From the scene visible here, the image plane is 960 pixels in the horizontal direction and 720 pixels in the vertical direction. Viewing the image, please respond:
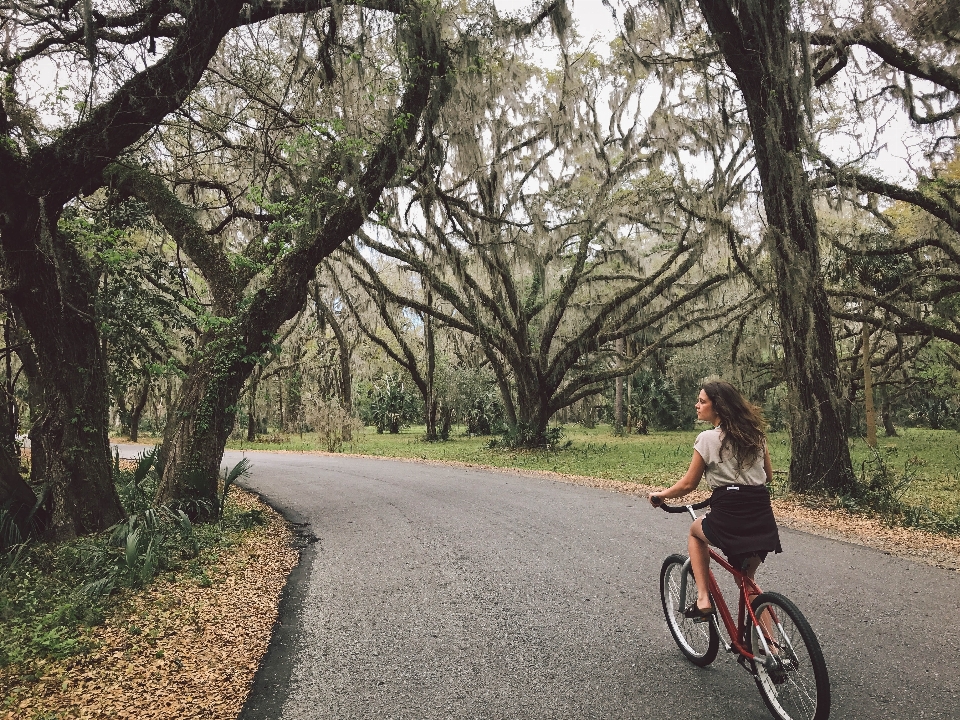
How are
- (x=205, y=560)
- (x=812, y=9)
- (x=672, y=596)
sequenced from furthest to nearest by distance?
1. (x=812, y=9)
2. (x=205, y=560)
3. (x=672, y=596)

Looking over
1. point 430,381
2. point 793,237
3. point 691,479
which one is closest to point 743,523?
point 691,479

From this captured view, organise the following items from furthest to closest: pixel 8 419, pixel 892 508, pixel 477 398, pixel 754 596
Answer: pixel 477 398 < pixel 8 419 < pixel 892 508 < pixel 754 596

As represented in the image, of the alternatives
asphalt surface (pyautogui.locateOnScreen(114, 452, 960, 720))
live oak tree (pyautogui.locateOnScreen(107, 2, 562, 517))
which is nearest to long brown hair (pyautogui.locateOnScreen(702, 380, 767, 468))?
asphalt surface (pyautogui.locateOnScreen(114, 452, 960, 720))

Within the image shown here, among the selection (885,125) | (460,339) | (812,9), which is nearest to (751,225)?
(885,125)

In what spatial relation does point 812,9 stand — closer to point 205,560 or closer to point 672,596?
point 672,596

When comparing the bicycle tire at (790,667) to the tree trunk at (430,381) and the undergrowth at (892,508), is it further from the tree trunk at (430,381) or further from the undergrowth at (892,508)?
the tree trunk at (430,381)

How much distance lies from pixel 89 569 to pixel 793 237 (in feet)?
33.4

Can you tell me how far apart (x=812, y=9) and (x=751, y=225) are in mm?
6724

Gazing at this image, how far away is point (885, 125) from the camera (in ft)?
35.2

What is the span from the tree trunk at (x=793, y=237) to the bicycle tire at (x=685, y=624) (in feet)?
20.8

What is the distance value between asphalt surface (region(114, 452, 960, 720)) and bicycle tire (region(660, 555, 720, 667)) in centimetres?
9

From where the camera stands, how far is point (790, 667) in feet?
8.78

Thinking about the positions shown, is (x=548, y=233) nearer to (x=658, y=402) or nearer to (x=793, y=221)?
(x=793, y=221)

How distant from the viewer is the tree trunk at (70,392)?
7.02 meters
